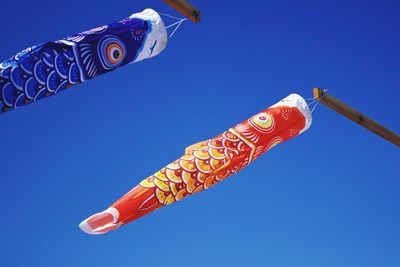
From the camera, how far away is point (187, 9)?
4.73m

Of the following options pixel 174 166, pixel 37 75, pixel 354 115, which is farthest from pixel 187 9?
pixel 354 115

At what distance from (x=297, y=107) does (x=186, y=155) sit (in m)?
1.09

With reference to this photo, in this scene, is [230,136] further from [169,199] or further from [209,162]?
[169,199]

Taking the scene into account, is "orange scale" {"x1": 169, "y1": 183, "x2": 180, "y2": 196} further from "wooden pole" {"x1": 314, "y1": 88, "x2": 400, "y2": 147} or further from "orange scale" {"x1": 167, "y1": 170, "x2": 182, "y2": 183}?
"wooden pole" {"x1": 314, "y1": 88, "x2": 400, "y2": 147}

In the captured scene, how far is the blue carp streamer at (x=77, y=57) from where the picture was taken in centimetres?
386

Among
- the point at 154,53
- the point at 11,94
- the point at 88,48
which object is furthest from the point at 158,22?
the point at 11,94

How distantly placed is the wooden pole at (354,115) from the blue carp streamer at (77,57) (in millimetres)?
1427

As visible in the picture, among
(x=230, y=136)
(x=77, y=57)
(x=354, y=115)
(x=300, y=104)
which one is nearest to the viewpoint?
(x=77, y=57)

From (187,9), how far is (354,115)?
5.58 ft

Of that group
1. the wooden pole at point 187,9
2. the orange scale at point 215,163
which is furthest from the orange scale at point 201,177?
the wooden pole at point 187,9

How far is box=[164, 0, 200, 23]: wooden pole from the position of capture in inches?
184

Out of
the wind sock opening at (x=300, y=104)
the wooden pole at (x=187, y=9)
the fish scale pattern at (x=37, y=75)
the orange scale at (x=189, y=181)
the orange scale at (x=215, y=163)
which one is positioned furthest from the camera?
the wind sock opening at (x=300, y=104)

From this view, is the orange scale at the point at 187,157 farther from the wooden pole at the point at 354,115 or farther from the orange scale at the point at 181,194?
the wooden pole at the point at 354,115

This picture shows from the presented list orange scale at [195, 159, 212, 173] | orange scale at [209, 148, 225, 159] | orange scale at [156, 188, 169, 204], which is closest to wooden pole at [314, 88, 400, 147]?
orange scale at [209, 148, 225, 159]
